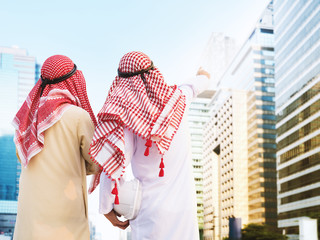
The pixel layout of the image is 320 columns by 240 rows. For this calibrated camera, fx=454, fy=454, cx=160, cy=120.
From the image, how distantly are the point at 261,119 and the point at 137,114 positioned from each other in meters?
103

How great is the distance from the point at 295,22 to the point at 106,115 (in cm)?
8245

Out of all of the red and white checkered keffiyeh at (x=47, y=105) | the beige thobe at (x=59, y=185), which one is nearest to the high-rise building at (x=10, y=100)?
the red and white checkered keffiyeh at (x=47, y=105)

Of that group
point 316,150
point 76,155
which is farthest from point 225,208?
point 76,155

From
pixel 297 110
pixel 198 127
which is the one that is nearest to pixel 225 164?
pixel 198 127

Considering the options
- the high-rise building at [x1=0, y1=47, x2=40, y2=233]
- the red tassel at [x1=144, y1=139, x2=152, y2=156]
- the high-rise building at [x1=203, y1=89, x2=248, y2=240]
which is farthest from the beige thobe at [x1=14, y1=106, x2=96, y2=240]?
the high-rise building at [x1=0, y1=47, x2=40, y2=233]

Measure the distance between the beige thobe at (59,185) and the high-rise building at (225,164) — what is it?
10521 cm

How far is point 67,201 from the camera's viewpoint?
124 inches

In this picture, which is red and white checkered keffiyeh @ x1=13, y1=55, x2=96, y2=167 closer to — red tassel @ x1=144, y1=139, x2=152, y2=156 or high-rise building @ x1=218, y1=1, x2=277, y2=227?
red tassel @ x1=144, y1=139, x2=152, y2=156

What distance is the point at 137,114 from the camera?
2.82 metres

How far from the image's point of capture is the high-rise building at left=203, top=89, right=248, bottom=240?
108 metres

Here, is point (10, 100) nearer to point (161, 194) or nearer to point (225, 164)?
point (225, 164)

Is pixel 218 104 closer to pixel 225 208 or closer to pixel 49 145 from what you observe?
pixel 225 208

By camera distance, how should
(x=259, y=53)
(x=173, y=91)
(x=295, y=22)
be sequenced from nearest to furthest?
(x=173, y=91)
(x=295, y=22)
(x=259, y=53)

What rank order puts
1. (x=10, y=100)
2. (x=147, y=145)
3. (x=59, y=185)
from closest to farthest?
1. (x=147, y=145)
2. (x=59, y=185)
3. (x=10, y=100)
